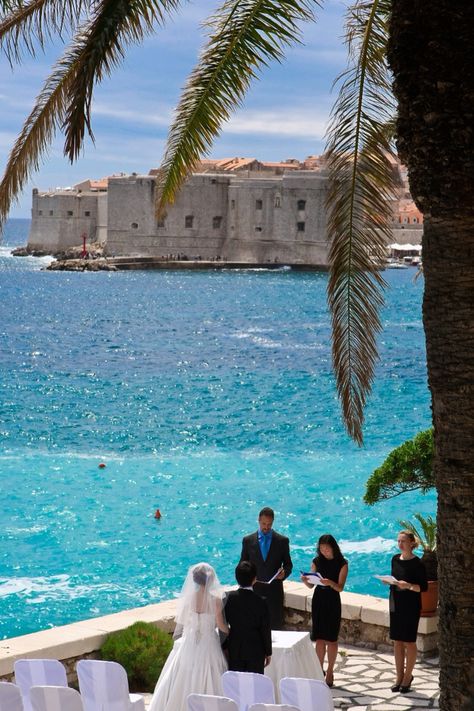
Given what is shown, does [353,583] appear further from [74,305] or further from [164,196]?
[74,305]

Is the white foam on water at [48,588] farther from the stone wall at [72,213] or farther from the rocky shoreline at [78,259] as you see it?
the stone wall at [72,213]

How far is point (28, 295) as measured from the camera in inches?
2869

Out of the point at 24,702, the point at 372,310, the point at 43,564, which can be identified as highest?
the point at 372,310

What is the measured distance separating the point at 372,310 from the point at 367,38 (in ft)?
4.07

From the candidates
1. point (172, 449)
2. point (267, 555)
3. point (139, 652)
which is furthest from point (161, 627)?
point (172, 449)

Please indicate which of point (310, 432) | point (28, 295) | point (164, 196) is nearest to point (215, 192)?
point (28, 295)

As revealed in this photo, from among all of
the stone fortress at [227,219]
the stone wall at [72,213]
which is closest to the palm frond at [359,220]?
the stone fortress at [227,219]

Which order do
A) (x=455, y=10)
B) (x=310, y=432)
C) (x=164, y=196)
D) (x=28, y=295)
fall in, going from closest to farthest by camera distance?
(x=455, y=10)
(x=164, y=196)
(x=310, y=432)
(x=28, y=295)

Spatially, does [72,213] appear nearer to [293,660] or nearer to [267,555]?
[267,555]

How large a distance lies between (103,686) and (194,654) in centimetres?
78

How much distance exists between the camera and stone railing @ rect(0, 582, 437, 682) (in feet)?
20.5

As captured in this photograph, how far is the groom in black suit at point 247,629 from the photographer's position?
5496mm

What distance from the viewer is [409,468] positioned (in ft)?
28.8

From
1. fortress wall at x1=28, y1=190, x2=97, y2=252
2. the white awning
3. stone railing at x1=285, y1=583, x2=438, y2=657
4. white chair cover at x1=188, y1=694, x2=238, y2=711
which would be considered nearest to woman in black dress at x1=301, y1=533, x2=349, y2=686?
stone railing at x1=285, y1=583, x2=438, y2=657
